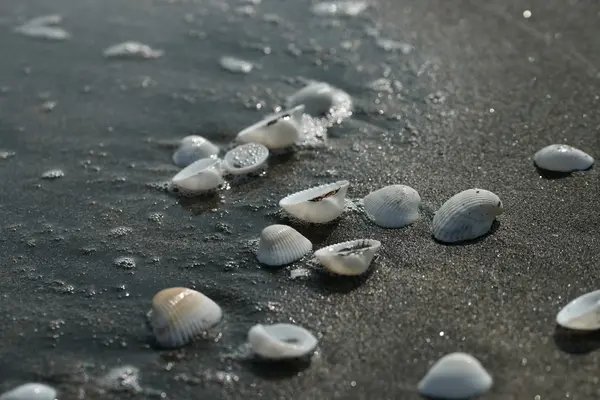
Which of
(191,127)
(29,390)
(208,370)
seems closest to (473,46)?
(191,127)

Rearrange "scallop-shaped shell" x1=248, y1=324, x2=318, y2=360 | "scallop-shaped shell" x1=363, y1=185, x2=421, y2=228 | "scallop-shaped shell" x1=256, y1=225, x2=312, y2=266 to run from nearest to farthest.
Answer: "scallop-shaped shell" x1=248, y1=324, x2=318, y2=360, "scallop-shaped shell" x1=256, y1=225, x2=312, y2=266, "scallop-shaped shell" x1=363, y1=185, x2=421, y2=228

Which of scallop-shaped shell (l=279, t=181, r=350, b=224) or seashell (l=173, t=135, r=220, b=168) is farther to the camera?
seashell (l=173, t=135, r=220, b=168)

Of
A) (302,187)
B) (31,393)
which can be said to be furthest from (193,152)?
(31,393)

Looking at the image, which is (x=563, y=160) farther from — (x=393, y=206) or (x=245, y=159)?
(x=245, y=159)

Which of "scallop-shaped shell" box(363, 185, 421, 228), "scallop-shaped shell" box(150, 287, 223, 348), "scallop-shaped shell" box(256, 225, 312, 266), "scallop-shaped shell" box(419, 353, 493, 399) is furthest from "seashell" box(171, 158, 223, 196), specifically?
"scallop-shaped shell" box(419, 353, 493, 399)

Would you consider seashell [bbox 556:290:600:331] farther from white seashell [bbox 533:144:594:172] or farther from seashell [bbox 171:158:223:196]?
seashell [bbox 171:158:223:196]

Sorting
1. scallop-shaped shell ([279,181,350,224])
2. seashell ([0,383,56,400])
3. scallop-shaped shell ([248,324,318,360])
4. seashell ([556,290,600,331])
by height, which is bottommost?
seashell ([0,383,56,400])

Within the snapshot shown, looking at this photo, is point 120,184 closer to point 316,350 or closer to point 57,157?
point 57,157
